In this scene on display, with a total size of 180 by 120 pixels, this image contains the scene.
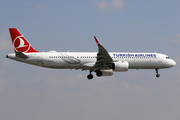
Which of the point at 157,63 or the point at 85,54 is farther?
the point at 157,63

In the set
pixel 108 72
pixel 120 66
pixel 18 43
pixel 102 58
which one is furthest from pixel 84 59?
pixel 18 43

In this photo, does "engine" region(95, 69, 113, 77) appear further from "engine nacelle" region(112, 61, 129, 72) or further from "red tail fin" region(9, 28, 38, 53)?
"red tail fin" region(9, 28, 38, 53)

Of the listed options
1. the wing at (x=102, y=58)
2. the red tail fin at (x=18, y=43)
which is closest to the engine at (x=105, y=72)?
the wing at (x=102, y=58)

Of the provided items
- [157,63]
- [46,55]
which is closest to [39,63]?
[46,55]

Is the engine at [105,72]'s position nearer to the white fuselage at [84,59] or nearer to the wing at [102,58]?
the wing at [102,58]

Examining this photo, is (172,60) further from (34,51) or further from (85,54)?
(34,51)

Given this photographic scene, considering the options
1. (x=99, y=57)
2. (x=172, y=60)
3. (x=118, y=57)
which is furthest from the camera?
(x=172, y=60)

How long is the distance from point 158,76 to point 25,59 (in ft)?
68.2

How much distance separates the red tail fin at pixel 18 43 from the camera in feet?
140

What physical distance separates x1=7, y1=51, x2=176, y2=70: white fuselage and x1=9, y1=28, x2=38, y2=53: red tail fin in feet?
4.36

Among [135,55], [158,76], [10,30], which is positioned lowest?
[158,76]

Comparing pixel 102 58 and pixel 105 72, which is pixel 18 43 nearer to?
pixel 102 58

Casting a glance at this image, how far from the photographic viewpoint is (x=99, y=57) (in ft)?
135

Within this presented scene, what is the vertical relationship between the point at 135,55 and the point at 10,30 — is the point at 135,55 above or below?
below
